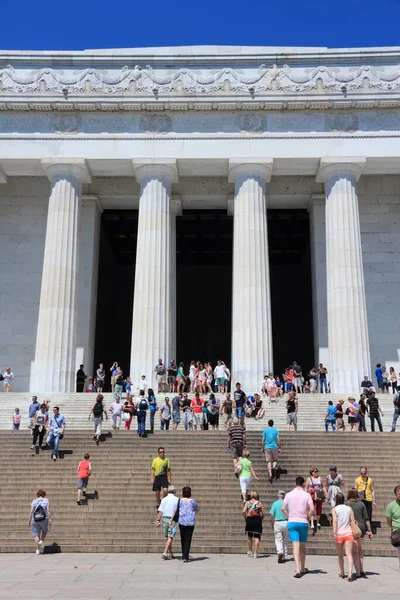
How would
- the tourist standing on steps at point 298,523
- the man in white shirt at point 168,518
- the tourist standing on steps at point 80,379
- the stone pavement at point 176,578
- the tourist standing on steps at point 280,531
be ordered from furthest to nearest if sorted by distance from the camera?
the tourist standing on steps at point 80,379
the man in white shirt at point 168,518
the tourist standing on steps at point 280,531
the tourist standing on steps at point 298,523
the stone pavement at point 176,578

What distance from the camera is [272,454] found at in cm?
→ 1925

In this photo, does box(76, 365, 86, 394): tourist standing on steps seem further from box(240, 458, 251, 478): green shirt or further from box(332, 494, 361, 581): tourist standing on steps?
box(332, 494, 361, 581): tourist standing on steps

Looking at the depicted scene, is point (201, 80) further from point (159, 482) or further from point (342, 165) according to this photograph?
point (159, 482)

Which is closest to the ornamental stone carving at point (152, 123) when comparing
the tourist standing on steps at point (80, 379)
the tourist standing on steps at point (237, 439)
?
the tourist standing on steps at point (80, 379)

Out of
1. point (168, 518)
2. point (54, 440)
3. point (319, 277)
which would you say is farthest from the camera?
point (319, 277)

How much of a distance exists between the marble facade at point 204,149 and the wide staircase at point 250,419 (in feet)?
10.0

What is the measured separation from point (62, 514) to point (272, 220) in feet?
117

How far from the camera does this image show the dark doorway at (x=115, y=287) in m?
48.3

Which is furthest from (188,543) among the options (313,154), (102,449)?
(313,154)

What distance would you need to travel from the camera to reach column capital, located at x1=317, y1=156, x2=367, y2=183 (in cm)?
3606

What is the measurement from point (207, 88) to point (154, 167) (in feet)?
18.2

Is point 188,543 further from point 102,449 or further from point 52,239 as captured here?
point 52,239

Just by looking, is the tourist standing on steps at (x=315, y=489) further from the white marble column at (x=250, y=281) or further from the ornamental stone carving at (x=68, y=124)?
the ornamental stone carving at (x=68, y=124)

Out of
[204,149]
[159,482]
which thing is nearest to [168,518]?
[159,482]
